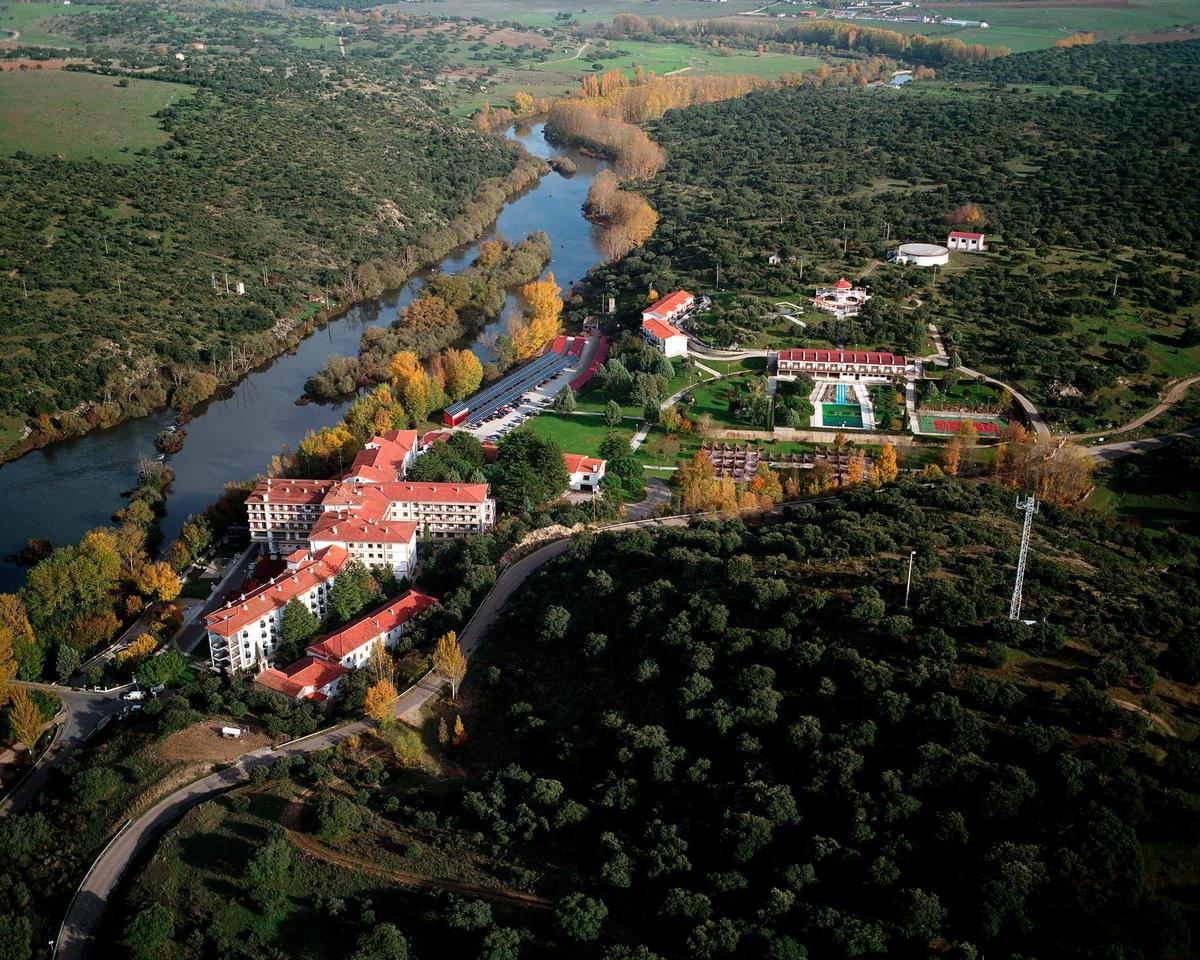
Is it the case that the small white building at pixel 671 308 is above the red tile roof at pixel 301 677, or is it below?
above

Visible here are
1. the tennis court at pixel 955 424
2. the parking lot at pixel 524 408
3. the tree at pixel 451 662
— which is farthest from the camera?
the parking lot at pixel 524 408

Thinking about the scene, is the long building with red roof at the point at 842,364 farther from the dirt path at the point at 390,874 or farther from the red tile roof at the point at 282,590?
the dirt path at the point at 390,874

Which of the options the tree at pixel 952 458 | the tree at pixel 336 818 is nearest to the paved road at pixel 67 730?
the tree at pixel 336 818

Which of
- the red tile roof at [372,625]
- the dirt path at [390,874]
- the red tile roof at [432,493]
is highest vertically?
the red tile roof at [432,493]

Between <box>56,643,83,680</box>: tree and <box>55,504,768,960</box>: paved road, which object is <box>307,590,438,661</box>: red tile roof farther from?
<box>56,643,83,680</box>: tree

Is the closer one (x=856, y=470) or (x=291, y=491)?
(x=291, y=491)

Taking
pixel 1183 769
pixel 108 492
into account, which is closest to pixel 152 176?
pixel 108 492

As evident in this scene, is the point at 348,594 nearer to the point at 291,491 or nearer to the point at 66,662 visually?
the point at 291,491

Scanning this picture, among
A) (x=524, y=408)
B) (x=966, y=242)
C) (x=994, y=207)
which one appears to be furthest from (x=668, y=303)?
(x=994, y=207)

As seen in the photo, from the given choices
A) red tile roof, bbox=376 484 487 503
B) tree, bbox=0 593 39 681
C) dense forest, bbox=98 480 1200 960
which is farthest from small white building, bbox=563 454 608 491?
tree, bbox=0 593 39 681
